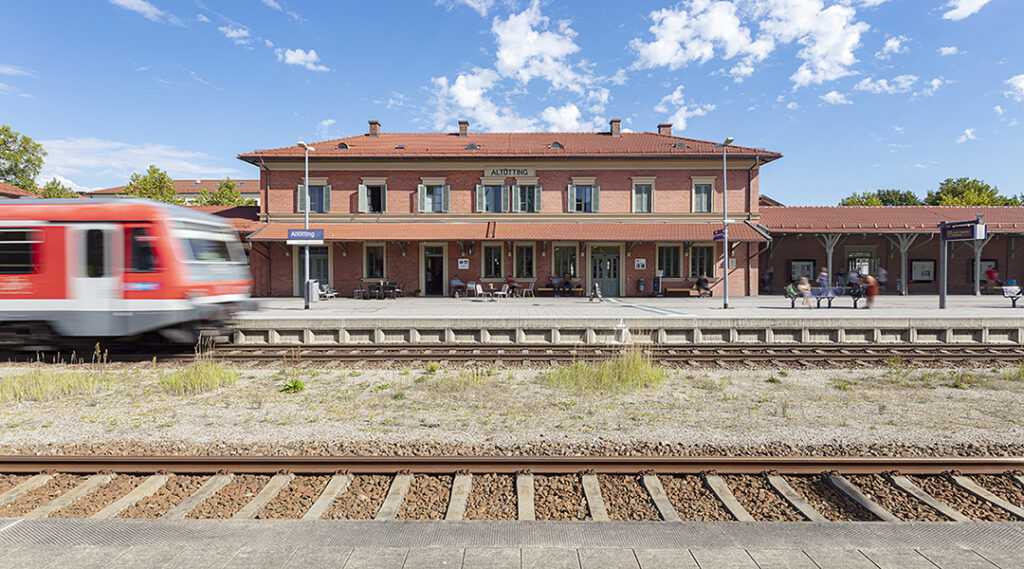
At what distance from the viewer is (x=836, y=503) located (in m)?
3.80

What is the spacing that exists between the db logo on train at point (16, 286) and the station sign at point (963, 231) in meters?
26.2

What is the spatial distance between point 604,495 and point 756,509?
1.20 m

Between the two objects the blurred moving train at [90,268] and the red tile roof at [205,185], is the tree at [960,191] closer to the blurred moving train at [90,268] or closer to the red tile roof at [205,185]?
the blurred moving train at [90,268]

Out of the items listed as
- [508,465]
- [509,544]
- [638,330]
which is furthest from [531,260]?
[509,544]

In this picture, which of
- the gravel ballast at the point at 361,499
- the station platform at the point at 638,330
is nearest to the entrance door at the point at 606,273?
the station platform at the point at 638,330

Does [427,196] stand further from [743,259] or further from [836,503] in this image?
[836,503]

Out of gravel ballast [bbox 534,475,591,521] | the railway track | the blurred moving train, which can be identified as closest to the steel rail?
the railway track

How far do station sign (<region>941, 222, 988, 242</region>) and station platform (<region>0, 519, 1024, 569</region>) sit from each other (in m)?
18.5

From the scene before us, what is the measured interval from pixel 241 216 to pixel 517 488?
2672 centimetres

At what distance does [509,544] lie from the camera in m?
3.01

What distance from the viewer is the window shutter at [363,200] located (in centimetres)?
2439

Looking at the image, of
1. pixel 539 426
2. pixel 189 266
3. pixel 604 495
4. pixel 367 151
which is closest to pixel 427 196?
pixel 367 151

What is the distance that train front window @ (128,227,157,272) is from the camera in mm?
8617

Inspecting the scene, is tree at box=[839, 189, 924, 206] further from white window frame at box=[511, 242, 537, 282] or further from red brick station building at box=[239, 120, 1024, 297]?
white window frame at box=[511, 242, 537, 282]
